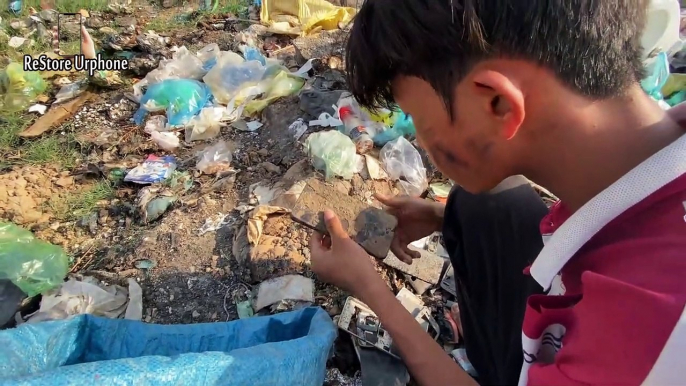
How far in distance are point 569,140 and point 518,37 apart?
21cm

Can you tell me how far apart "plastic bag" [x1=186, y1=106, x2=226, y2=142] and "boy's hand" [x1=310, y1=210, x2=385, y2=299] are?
1.96 metres

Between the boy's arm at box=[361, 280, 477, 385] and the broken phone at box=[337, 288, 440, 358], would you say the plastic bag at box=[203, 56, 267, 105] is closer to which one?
the broken phone at box=[337, 288, 440, 358]

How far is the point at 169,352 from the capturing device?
1659 mm

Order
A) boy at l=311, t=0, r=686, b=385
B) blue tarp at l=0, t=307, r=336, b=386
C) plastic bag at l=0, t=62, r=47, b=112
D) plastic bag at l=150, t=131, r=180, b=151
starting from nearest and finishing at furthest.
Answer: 1. boy at l=311, t=0, r=686, b=385
2. blue tarp at l=0, t=307, r=336, b=386
3. plastic bag at l=150, t=131, r=180, b=151
4. plastic bag at l=0, t=62, r=47, b=112

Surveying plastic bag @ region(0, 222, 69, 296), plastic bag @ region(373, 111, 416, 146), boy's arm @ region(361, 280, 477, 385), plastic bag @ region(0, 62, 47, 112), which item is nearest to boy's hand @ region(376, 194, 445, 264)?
boy's arm @ region(361, 280, 477, 385)

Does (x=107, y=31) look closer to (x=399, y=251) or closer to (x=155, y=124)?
(x=155, y=124)

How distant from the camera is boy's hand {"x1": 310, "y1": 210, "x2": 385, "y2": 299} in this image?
150 centimetres

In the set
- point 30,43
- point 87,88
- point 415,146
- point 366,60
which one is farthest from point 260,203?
point 30,43

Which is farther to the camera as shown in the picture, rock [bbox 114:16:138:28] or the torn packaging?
rock [bbox 114:16:138:28]

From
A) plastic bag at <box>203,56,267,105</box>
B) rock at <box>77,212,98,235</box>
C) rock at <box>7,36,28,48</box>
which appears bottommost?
rock at <box>77,212,98,235</box>

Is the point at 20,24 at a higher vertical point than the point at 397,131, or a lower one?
lower

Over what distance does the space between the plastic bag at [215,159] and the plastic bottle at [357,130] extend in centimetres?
73

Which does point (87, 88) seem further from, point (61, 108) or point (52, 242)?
point (52, 242)

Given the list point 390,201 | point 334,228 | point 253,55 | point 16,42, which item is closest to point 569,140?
point 334,228
